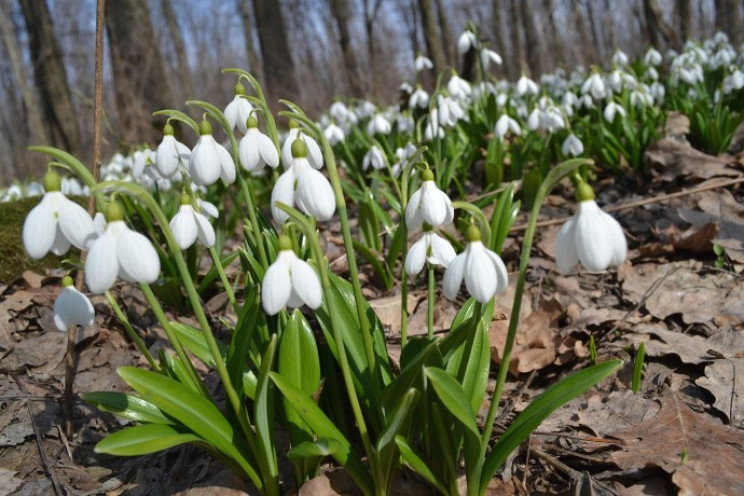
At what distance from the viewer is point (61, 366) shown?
2564 mm

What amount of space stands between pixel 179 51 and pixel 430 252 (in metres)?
18.7

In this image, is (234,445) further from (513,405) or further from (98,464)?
(513,405)

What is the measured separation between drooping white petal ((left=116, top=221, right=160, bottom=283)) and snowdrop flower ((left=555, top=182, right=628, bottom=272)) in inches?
31.0

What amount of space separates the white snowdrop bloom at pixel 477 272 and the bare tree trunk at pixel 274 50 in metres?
9.58

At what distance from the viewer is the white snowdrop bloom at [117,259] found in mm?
1173

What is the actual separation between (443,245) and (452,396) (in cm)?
40

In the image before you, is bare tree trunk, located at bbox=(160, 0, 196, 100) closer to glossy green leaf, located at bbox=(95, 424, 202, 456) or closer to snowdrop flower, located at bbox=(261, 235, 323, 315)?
glossy green leaf, located at bbox=(95, 424, 202, 456)

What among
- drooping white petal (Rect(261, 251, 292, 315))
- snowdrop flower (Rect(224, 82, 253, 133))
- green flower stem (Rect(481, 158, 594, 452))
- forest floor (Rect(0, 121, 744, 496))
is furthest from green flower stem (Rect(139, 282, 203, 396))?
green flower stem (Rect(481, 158, 594, 452))

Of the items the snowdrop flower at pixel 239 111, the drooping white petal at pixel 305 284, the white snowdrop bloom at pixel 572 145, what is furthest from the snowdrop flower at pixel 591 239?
the white snowdrop bloom at pixel 572 145

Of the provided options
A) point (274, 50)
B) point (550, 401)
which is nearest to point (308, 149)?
point (550, 401)

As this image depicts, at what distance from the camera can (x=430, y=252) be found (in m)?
1.55

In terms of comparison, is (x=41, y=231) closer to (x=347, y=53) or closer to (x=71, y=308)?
(x=71, y=308)

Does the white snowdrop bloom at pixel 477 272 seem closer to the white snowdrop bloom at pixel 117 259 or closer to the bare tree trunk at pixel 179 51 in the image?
the white snowdrop bloom at pixel 117 259

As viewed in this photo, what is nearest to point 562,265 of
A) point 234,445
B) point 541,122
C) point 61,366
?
point 234,445
